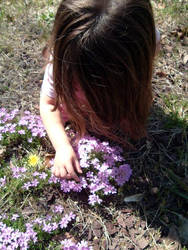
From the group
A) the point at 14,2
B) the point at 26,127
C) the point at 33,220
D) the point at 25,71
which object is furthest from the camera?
the point at 14,2

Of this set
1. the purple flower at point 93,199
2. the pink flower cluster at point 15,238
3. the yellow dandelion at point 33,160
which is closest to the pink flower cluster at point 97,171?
the purple flower at point 93,199

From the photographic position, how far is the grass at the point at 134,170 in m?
2.42

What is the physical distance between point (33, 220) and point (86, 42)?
1.51 m

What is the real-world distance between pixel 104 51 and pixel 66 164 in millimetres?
1028

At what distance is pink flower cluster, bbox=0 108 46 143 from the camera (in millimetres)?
2766

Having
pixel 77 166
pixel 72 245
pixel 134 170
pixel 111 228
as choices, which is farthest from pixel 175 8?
pixel 72 245

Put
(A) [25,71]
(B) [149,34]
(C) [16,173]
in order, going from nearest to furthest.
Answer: (B) [149,34] < (C) [16,173] < (A) [25,71]

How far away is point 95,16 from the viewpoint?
1.65 metres

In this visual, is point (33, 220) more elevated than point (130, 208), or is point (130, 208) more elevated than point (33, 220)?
point (33, 220)

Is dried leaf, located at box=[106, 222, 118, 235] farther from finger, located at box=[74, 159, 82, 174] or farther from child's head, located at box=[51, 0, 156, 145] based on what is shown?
child's head, located at box=[51, 0, 156, 145]

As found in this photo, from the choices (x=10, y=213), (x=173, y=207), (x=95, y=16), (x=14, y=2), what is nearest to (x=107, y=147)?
(x=173, y=207)

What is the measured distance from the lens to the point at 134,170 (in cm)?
271

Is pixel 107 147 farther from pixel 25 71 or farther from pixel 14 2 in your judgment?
pixel 14 2

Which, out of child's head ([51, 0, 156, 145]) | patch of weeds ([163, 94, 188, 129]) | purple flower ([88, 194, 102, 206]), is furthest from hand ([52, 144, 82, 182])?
patch of weeds ([163, 94, 188, 129])
